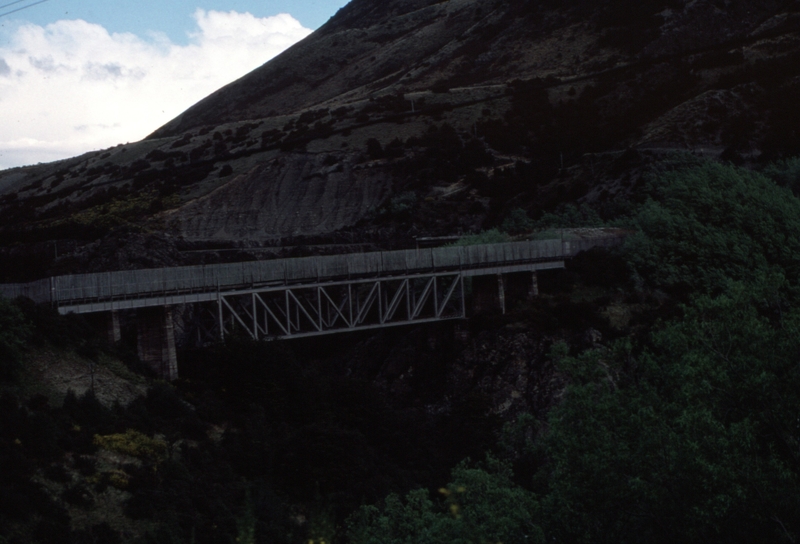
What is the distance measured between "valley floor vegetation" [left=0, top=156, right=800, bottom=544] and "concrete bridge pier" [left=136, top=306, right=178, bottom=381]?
3.68ft

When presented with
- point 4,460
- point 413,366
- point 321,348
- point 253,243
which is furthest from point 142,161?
point 4,460

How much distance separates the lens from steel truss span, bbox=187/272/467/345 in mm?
40594

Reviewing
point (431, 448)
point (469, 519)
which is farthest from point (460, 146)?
point (469, 519)

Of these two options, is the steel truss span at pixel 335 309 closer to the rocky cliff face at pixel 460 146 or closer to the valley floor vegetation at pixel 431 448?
the valley floor vegetation at pixel 431 448

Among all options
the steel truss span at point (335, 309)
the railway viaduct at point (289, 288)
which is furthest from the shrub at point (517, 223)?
the steel truss span at point (335, 309)

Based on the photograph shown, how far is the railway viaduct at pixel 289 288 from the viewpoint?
119 feet

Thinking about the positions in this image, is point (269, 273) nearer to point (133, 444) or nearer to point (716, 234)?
point (133, 444)

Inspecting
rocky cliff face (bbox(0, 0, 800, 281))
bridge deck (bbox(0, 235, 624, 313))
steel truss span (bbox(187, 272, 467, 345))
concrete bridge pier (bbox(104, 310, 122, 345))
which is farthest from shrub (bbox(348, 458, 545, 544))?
rocky cliff face (bbox(0, 0, 800, 281))

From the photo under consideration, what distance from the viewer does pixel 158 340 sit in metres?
37.6

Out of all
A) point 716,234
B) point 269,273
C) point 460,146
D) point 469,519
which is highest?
point 460,146

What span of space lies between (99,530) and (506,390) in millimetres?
25751

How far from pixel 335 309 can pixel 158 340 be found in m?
8.96

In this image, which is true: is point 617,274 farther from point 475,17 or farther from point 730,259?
point 475,17

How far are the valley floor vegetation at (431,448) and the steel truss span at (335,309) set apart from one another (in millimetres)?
1895
